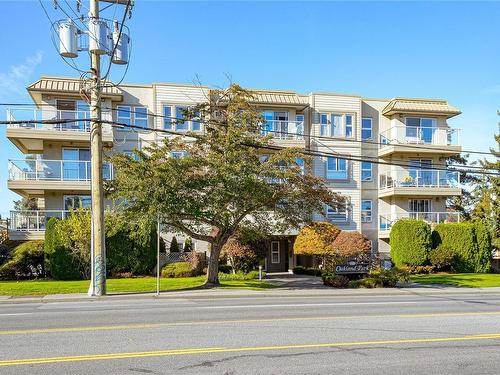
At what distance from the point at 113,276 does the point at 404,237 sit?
17.1m

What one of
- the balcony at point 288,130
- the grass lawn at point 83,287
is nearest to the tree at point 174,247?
the grass lawn at point 83,287

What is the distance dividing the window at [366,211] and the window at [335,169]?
8.00 ft

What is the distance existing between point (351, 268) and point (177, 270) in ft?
30.2

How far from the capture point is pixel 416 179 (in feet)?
110

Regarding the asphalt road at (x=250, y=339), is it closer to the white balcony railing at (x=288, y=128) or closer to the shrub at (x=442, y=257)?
the shrub at (x=442, y=257)

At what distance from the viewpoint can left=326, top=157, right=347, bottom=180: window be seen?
1318 inches

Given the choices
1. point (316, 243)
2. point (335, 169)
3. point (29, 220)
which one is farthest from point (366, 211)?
point (29, 220)

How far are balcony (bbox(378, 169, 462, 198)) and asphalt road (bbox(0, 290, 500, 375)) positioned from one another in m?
19.3

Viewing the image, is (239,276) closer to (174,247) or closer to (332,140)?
(174,247)

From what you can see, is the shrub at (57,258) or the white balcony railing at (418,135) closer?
the shrub at (57,258)

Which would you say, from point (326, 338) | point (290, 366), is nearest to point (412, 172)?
point (326, 338)

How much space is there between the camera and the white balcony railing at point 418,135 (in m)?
34.0

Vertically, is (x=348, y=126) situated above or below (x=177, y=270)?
above

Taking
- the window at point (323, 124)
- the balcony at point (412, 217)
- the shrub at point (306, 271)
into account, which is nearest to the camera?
the shrub at point (306, 271)
